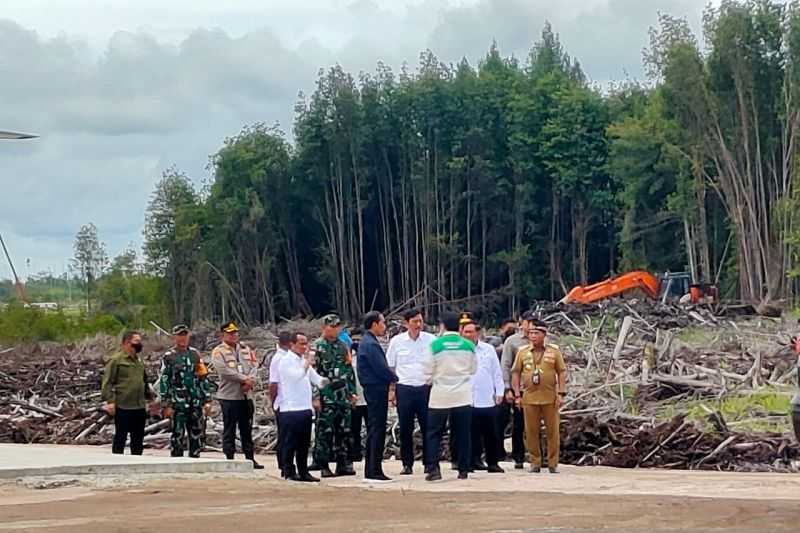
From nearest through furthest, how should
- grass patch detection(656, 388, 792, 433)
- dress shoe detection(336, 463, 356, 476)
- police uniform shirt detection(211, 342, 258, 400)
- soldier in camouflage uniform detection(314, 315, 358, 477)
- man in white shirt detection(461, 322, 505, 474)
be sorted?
1. soldier in camouflage uniform detection(314, 315, 358, 477)
2. dress shoe detection(336, 463, 356, 476)
3. man in white shirt detection(461, 322, 505, 474)
4. police uniform shirt detection(211, 342, 258, 400)
5. grass patch detection(656, 388, 792, 433)

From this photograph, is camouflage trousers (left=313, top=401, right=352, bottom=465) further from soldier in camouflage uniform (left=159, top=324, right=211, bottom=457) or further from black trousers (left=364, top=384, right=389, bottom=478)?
soldier in camouflage uniform (left=159, top=324, right=211, bottom=457)

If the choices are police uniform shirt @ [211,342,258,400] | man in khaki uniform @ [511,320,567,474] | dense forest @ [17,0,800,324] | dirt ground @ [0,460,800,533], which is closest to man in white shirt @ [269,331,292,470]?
dirt ground @ [0,460,800,533]

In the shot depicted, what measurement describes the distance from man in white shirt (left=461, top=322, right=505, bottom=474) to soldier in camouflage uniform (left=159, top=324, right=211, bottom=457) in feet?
12.0

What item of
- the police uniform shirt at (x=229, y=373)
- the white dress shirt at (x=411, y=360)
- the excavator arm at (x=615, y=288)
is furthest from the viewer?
the excavator arm at (x=615, y=288)

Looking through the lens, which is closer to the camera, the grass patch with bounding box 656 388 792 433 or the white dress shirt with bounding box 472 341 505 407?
the white dress shirt with bounding box 472 341 505 407

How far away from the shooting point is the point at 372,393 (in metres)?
16.3

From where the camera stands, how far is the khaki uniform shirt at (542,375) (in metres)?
17.1

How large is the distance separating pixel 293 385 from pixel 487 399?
8.60 ft

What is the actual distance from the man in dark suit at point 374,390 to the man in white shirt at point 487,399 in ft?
4.84

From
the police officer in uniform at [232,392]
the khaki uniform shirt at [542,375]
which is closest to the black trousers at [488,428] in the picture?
the khaki uniform shirt at [542,375]

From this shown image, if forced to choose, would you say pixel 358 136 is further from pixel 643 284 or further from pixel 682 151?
pixel 643 284

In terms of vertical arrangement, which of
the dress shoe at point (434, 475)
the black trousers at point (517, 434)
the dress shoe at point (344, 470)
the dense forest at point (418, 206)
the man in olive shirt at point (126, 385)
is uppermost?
the dense forest at point (418, 206)

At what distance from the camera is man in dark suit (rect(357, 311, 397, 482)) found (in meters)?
16.3

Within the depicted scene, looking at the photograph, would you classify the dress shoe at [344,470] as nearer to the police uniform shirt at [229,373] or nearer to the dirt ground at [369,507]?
the dirt ground at [369,507]
